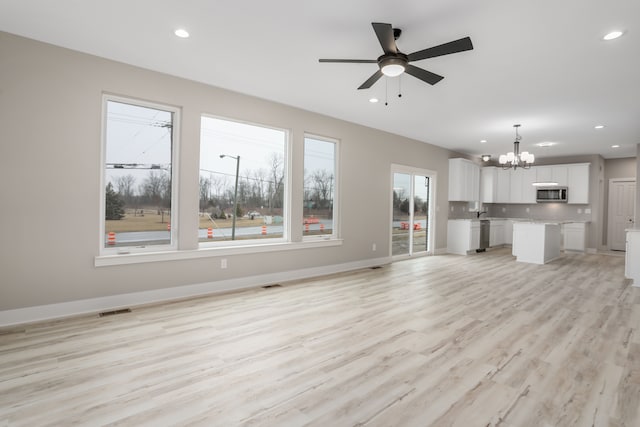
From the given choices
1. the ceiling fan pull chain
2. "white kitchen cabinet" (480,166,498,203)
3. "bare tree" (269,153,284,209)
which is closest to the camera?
the ceiling fan pull chain

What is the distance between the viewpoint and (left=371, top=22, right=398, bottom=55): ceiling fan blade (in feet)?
7.98

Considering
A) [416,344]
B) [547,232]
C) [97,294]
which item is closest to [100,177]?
[97,294]

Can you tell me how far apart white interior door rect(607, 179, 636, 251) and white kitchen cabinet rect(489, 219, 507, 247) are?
2655 mm

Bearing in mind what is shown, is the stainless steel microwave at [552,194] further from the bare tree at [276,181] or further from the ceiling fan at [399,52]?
the ceiling fan at [399,52]

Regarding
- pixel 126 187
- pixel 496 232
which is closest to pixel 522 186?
pixel 496 232

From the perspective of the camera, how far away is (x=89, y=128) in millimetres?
3596

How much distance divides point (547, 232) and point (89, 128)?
8.45m

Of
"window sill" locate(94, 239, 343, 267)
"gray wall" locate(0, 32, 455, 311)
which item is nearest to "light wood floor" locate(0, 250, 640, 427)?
"gray wall" locate(0, 32, 455, 311)

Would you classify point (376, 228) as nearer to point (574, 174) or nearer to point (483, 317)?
point (483, 317)

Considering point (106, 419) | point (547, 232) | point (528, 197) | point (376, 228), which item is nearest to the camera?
point (106, 419)

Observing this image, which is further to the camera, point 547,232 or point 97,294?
point 547,232

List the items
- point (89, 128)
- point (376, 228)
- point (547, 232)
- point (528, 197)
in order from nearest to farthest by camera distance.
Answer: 1. point (89, 128)
2. point (376, 228)
3. point (547, 232)
4. point (528, 197)

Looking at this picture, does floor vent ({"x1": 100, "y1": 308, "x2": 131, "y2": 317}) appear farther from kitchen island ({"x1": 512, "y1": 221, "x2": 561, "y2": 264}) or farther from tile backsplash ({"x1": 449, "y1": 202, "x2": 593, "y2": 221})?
tile backsplash ({"x1": 449, "y1": 202, "x2": 593, "y2": 221})

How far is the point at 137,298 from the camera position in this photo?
387 cm
